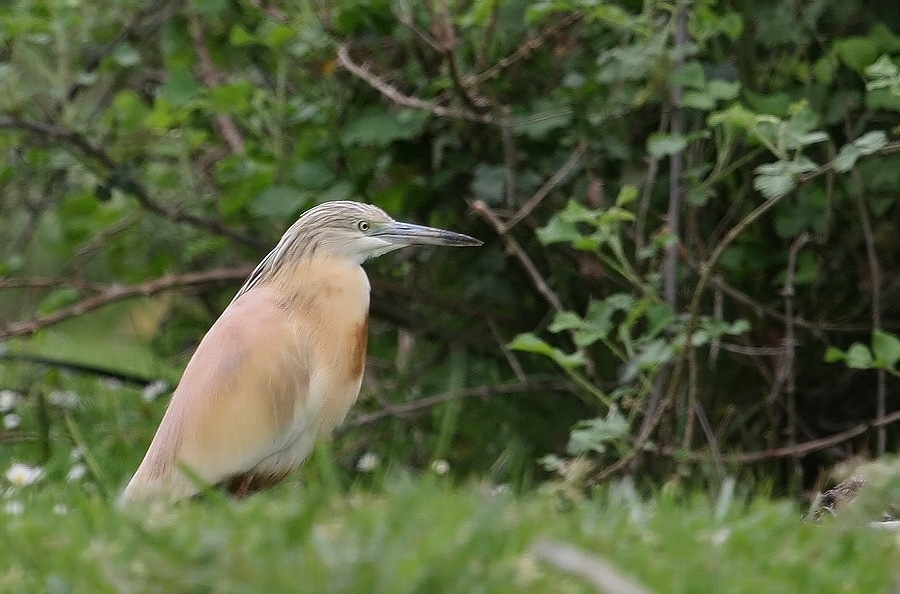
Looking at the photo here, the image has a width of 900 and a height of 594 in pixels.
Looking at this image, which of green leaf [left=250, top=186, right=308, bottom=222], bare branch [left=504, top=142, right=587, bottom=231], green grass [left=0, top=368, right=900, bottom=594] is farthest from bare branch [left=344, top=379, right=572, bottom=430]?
green grass [left=0, top=368, right=900, bottom=594]

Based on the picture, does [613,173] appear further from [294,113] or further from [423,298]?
[294,113]

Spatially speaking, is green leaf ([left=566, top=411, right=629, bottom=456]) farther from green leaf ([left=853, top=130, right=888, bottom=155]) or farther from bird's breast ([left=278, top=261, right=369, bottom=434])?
green leaf ([left=853, top=130, right=888, bottom=155])

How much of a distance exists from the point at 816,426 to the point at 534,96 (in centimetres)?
200

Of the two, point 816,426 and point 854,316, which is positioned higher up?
point 854,316

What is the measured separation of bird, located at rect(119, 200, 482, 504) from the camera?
14.9 feet

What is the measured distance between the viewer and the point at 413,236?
4.90 meters

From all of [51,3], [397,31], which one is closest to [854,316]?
[397,31]

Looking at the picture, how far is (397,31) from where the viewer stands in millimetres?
5836

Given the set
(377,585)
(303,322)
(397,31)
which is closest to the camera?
(377,585)

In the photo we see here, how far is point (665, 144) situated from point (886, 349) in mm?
1065

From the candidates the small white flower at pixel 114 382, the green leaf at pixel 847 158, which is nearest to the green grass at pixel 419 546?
the green leaf at pixel 847 158

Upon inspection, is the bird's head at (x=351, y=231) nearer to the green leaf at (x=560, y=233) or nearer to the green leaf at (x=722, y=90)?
the green leaf at (x=560, y=233)

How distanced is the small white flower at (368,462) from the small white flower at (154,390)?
3.75ft

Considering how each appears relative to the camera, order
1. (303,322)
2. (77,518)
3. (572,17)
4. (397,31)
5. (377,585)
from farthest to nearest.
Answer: (397,31) → (572,17) → (303,322) → (77,518) → (377,585)
